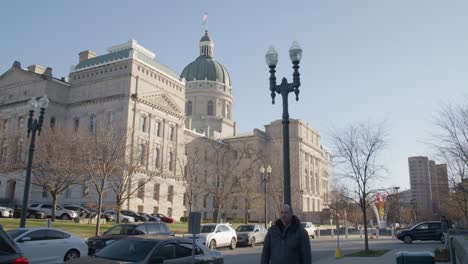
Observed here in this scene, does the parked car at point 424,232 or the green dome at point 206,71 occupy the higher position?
the green dome at point 206,71

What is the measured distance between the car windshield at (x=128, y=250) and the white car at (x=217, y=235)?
14870 millimetres

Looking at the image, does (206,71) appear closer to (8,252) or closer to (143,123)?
(143,123)

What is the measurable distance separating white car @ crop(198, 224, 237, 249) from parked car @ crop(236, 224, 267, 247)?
209cm

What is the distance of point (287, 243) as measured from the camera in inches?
255

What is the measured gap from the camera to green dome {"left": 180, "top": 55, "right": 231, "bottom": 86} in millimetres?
103762

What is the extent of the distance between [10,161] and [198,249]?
166ft

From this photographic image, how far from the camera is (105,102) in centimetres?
6066

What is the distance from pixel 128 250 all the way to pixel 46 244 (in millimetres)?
6963

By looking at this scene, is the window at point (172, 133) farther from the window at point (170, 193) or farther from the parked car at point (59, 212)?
the parked car at point (59, 212)

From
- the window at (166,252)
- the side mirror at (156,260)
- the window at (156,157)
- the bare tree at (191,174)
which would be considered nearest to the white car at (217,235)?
the bare tree at (191,174)

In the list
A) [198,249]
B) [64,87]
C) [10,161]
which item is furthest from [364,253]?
[64,87]

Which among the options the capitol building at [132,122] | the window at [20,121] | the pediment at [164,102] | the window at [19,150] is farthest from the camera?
the pediment at [164,102]

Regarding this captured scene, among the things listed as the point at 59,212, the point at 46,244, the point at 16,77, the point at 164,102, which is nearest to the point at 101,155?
the point at 59,212

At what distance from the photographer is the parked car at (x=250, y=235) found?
96.9 ft
